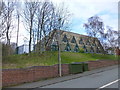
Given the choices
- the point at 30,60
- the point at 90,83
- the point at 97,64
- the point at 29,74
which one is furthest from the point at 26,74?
the point at 97,64

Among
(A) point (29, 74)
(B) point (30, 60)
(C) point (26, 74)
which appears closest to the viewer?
(C) point (26, 74)

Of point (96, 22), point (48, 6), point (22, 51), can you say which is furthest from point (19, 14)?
point (96, 22)

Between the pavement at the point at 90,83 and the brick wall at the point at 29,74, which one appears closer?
the pavement at the point at 90,83

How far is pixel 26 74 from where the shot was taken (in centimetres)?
1716

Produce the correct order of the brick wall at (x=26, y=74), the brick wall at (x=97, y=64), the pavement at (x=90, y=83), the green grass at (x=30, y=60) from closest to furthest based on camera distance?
the pavement at (x=90, y=83)
the brick wall at (x=26, y=74)
the green grass at (x=30, y=60)
the brick wall at (x=97, y=64)

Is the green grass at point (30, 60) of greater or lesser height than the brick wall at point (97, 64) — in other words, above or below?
above

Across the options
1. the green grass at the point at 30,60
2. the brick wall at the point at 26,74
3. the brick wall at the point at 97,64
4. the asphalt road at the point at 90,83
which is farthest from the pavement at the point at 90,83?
the brick wall at the point at 97,64

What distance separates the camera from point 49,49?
32406 millimetres

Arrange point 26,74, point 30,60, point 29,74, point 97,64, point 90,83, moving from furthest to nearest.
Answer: point 97,64 → point 30,60 → point 29,74 → point 26,74 → point 90,83

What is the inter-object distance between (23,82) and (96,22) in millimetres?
28839

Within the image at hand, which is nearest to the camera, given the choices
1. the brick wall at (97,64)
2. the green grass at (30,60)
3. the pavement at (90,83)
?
the pavement at (90,83)

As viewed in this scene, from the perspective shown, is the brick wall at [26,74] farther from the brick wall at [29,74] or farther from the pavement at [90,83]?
the pavement at [90,83]

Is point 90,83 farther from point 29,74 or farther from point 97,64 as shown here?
point 97,64

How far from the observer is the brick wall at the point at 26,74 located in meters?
15.4
